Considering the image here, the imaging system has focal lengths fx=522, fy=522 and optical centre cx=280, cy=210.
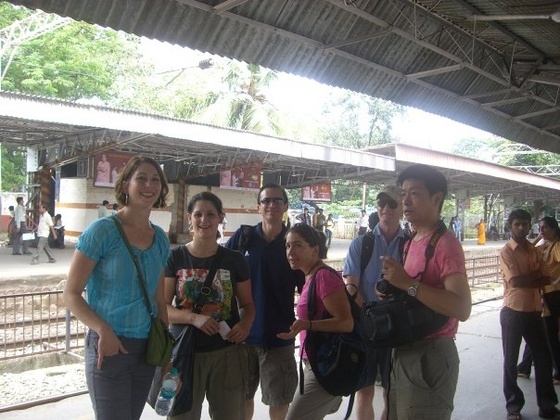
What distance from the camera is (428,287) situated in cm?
205

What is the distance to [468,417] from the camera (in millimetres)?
4004

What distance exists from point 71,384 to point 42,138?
11542 millimetres

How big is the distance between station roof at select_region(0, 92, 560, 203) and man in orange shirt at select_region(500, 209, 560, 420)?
9.19m

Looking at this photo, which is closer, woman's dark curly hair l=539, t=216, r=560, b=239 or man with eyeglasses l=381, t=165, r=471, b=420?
man with eyeglasses l=381, t=165, r=471, b=420

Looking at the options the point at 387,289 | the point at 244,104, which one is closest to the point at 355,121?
the point at 244,104

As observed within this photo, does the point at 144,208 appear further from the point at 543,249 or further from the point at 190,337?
the point at 543,249

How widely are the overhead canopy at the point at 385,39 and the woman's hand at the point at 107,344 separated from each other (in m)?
2.28

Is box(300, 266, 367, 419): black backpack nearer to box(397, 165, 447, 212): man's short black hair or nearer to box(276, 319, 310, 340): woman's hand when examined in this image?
box(276, 319, 310, 340): woman's hand

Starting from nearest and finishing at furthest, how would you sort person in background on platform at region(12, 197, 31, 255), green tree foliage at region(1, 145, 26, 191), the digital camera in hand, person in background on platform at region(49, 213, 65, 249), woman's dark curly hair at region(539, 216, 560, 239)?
the digital camera in hand
woman's dark curly hair at region(539, 216, 560, 239)
person in background on platform at region(12, 197, 31, 255)
person in background on platform at region(49, 213, 65, 249)
green tree foliage at region(1, 145, 26, 191)

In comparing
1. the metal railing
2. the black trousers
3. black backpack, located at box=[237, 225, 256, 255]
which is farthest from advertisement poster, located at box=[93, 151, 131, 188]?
the black trousers

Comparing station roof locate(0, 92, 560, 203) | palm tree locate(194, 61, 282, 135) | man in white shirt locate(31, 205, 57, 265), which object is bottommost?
man in white shirt locate(31, 205, 57, 265)

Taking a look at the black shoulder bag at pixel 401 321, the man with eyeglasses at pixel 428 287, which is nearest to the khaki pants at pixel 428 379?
the man with eyeglasses at pixel 428 287

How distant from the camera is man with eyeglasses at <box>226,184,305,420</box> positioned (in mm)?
2994

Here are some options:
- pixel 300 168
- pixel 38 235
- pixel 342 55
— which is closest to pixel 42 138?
pixel 38 235
